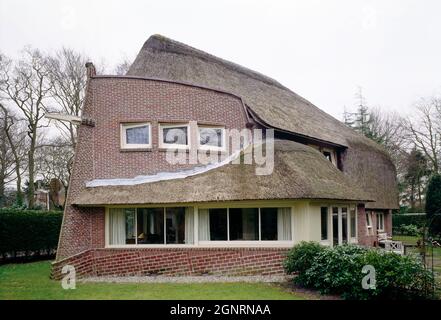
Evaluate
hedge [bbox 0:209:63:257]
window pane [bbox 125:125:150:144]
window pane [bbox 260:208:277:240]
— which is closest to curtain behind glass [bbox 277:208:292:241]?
window pane [bbox 260:208:277:240]

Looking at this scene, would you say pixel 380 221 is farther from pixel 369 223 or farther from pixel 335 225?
pixel 335 225

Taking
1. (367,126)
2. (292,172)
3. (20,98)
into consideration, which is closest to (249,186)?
(292,172)

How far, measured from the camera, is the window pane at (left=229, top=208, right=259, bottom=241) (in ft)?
52.0

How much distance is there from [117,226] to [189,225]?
268 cm

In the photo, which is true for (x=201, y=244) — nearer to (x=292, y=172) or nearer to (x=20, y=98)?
(x=292, y=172)

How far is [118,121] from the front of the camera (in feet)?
55.7

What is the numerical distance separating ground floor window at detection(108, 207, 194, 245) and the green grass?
8.78ft

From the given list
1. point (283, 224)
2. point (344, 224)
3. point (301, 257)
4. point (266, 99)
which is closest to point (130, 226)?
point (283, 224)

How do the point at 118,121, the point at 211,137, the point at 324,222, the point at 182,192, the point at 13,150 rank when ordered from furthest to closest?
the point at 13,150 < the point at 211,137 < the point at 118,121 < the point at 324,222 < the point at 182,192

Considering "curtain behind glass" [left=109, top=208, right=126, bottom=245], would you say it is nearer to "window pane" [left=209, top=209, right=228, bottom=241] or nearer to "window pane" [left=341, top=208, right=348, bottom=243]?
"window pane" [left=209, top=209, right=228, bottom=241]

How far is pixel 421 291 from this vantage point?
12008 millimetres

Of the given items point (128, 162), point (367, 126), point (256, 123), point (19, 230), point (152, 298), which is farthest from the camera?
point (367, 126)

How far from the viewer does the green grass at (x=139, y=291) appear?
11812 millimetres
